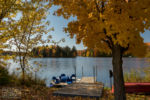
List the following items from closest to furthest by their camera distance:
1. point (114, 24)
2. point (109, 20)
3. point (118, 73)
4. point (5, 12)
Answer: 1. point (114, 24)
2. point (109, 20)
3. point (118, 73)
4. point (5, 12)

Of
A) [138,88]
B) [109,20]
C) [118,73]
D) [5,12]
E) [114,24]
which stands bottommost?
[138,88]

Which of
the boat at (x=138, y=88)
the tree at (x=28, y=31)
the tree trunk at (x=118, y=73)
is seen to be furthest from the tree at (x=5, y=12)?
the boat at (x=138, y=88)

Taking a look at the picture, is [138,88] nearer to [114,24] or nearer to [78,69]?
[114,24]

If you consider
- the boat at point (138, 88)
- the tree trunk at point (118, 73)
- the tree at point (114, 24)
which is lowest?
the boat at point (138, 88)

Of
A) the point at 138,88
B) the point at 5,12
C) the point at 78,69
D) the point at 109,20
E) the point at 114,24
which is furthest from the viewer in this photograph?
the point at 78,69

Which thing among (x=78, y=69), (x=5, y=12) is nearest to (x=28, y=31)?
(x=5, y=12)

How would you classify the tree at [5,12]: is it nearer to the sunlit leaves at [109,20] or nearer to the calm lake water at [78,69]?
the calm lake water at [78,69]

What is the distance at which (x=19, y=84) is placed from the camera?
8.25 meters

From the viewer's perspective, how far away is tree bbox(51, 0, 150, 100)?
3.09 metres

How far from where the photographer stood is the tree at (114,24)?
121 inches

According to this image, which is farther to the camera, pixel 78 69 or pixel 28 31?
pixel 78 69

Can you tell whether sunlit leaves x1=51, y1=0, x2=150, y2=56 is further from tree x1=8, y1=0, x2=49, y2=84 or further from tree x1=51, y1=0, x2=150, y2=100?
tree x1=8, y1=0, x2=49, y2=84

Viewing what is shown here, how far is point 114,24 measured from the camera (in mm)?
3039

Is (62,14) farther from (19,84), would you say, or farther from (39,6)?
(19,84)
